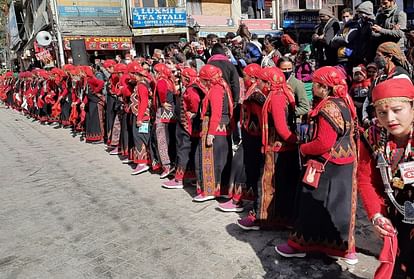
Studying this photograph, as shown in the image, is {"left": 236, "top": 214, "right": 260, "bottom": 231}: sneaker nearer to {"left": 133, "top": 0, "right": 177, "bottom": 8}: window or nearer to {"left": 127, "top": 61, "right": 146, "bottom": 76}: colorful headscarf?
{"left": 127, "top": 61, "right": 146, "bottom": 76}: colorful headscarf

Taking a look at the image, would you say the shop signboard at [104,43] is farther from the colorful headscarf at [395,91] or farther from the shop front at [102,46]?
the colorful headscarf at [395,91]

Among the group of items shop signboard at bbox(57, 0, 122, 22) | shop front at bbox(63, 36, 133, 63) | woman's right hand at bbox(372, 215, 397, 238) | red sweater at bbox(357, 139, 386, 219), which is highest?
shop signboard at bbox(57, 0, 122, 22)

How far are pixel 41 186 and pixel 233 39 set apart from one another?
4.77 metres

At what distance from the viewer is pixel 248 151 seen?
4.33 meters

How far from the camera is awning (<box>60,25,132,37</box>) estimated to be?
19.5 metres

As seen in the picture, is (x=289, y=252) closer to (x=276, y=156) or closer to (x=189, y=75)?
(x=276, y=156)

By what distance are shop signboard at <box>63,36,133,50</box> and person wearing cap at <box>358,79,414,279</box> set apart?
19072mm

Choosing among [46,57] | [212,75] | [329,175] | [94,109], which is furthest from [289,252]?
[46,57]

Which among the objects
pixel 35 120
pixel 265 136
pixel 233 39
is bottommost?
pixel 35 120

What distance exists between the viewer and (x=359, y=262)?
340cm

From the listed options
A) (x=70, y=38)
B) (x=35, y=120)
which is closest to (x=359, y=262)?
(x=35, y=120)

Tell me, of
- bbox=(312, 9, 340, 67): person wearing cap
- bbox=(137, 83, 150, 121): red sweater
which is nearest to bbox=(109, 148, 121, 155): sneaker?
bbox=(137, 83, 150, 121): red sweater

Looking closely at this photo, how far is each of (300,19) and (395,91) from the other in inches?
1021

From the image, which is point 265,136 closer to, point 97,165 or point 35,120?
point 97,165
